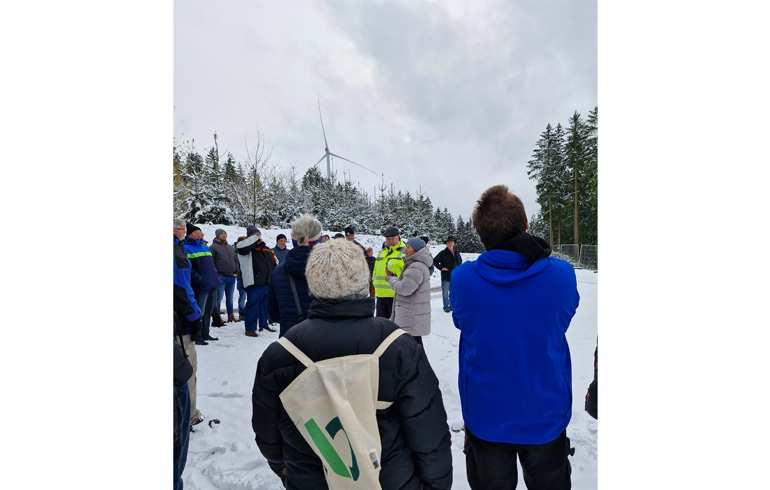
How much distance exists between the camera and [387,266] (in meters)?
5.06

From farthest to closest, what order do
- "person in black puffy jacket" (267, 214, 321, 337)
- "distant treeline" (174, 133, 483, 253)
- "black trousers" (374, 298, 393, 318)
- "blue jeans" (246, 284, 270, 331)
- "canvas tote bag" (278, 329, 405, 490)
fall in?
"distant treeline" (174, 133, 483, 253) → "blue jeans" (246, 284, 270, 331) → "black trousers" (374, 298, 393, 318) → "person in black puffy jacket" (267, 214, 321, 337) → "canvas tote bag" (278, 329, 405, 490)

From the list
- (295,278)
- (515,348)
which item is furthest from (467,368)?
(295,278)

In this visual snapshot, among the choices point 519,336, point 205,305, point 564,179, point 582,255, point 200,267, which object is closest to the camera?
point 519,336

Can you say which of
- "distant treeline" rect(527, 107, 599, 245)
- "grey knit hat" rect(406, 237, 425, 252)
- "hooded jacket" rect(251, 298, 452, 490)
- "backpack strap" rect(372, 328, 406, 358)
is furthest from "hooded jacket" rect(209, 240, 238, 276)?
"distant treeline" rect(527, 107, 599, 245)

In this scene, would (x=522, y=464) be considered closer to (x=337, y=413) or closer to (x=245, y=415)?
(x=337, y=413)

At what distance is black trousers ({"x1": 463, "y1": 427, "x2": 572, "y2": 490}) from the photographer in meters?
1.68

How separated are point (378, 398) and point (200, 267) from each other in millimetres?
4838

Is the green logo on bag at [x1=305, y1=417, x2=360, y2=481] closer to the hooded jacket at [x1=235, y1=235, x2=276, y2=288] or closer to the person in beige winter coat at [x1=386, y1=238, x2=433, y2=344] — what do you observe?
the person in beige winter coat at [x1=386, y1=238, x2=433, y2=344]

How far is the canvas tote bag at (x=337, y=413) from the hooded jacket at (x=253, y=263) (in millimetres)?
5150

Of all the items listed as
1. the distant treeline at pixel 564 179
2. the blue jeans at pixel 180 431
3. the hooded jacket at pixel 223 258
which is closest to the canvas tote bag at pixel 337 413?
the blue jeans at pixel 180 431

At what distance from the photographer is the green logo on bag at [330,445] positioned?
1.27 meters

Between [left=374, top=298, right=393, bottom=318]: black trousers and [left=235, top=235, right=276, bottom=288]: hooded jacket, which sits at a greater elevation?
[left=235, top=235, right=276, bottom=288]: hooded jacket

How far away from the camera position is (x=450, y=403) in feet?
11.5
